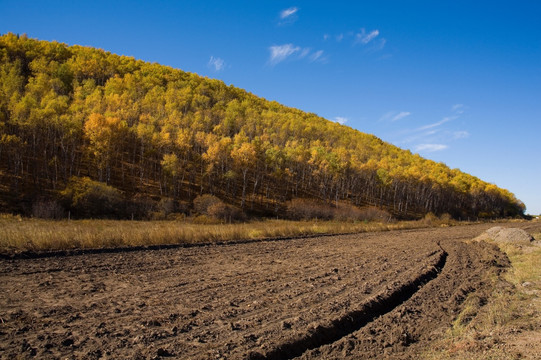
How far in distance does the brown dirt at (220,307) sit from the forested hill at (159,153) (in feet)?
102

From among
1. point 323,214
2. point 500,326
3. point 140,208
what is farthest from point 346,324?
point 323,214

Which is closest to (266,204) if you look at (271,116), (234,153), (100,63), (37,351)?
(234,153)

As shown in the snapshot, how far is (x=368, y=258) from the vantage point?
14.0m

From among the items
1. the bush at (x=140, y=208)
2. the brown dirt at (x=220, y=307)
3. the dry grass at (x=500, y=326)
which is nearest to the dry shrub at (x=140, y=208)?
the bush at (x=140, y=208)

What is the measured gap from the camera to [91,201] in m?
36.4

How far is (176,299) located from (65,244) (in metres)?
8.18

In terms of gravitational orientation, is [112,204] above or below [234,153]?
below

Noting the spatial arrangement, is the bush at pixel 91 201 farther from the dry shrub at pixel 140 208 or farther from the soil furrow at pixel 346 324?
the soil furrow at pixel 346 324

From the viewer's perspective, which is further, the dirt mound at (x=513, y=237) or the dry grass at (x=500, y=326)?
the dirt mound at (x=513, y=237)

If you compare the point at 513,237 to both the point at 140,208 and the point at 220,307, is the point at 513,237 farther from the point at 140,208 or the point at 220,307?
the point at 140,208

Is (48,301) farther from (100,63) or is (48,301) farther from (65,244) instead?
(100,63)

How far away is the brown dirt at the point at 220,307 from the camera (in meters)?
4.85

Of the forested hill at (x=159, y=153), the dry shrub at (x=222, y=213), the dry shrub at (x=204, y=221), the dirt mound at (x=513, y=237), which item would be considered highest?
the forested hill at (x=159, y=153)

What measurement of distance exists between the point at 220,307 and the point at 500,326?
17.5 ft
